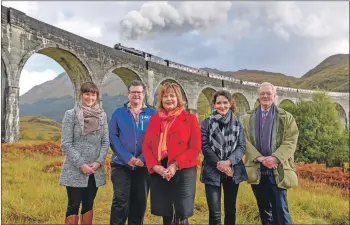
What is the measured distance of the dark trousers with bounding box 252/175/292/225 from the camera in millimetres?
3652

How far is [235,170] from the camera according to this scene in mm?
3586

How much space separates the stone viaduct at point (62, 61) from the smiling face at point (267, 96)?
10.5 metres

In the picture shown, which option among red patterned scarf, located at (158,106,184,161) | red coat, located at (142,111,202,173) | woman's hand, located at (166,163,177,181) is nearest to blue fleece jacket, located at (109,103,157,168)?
red coat, located at (142,111,202,173)

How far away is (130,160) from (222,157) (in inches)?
40.3

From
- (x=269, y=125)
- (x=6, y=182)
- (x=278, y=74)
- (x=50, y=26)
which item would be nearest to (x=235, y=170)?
(x=269, y=125)

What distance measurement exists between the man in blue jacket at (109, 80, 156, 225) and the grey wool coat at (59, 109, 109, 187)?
0.12m

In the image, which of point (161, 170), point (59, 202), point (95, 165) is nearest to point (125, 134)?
point (95, 165)

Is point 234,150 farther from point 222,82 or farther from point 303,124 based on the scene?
point 222,82

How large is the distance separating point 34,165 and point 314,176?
26.9 feet

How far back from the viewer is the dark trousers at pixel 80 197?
3.44 metres

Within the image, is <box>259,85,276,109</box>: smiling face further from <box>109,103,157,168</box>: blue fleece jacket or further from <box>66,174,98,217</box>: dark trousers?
<box>66,174,98,217</box>: dark trousers

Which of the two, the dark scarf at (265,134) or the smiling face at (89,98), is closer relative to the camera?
the smiling face at (89,98)

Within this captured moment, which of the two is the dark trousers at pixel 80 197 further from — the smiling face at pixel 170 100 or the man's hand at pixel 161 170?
the smiling face at pixel 170 100

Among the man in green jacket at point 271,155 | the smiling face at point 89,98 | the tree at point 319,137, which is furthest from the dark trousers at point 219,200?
the tree at point 319,137
